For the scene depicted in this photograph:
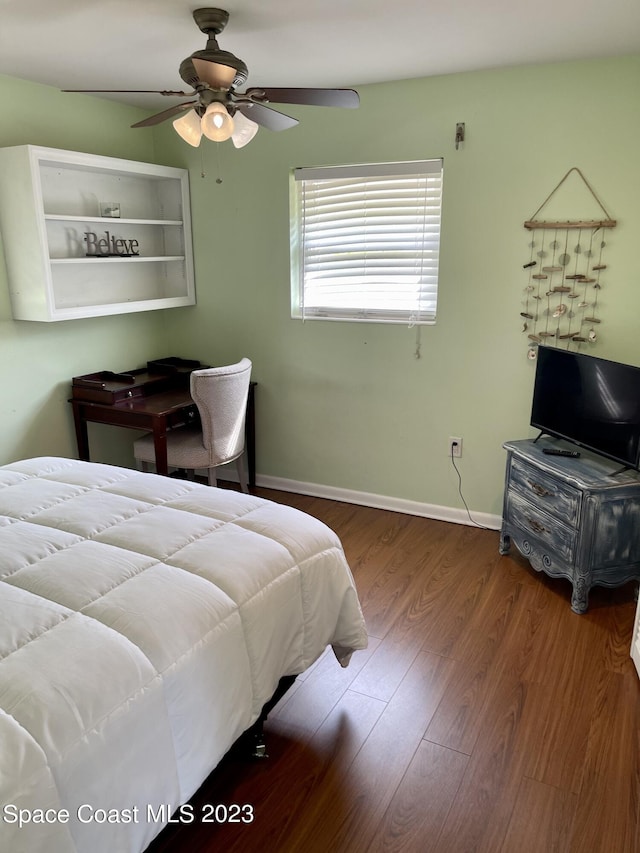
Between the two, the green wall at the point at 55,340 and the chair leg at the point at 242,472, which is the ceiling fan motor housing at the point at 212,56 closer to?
the green wall at the point at 55,340

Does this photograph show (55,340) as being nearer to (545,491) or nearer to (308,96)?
(308,96)

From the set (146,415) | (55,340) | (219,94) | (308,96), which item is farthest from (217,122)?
(55,340)

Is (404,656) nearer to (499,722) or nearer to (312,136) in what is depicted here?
(499,722)

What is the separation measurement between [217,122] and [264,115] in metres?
0.30

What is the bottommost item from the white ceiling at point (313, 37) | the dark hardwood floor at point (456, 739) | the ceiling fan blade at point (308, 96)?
the dark hardwood floor at point (456, 739)

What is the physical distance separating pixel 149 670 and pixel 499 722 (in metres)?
1.32

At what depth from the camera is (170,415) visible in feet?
11.2

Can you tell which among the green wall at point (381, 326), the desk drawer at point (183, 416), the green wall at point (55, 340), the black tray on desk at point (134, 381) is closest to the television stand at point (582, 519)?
the green wall at point (381, 326)

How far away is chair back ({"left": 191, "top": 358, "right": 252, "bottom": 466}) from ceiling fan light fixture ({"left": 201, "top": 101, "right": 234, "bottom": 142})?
1303 millimetres

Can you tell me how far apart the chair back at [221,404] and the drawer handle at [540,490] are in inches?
63.6

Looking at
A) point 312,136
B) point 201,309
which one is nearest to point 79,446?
point 201,309

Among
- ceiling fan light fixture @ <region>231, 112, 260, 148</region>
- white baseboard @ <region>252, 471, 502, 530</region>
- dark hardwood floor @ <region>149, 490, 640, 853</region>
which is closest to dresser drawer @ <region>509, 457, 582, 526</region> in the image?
dark hardwood floor @ <region>149, 490, 640, 853</region>

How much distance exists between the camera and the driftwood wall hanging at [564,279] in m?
3.02

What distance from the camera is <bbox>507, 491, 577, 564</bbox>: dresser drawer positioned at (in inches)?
107
